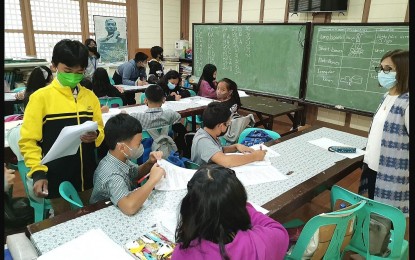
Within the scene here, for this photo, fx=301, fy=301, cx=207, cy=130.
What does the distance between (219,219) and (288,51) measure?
4263mm

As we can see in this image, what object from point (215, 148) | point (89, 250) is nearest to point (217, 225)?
point (89, 250)

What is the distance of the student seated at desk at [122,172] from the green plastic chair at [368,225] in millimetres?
912

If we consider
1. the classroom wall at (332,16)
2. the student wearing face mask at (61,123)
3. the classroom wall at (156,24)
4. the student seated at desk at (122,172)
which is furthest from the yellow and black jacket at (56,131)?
the classroom wall at (156,24)

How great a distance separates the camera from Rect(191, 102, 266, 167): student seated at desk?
1.76 meters

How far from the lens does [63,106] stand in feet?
5.08

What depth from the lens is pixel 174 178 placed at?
5.16 ft

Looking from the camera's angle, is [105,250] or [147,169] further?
[147,169]

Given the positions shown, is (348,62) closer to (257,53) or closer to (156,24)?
(257,53)

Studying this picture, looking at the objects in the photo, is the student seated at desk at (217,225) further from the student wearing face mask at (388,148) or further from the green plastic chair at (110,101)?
the green plastic chair at (110,101)

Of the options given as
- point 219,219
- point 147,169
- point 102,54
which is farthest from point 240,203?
point 102,54

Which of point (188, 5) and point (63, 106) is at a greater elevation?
point (188, 5)

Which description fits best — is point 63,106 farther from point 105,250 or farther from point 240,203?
point 240,203

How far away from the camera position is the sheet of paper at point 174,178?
149 centimetres

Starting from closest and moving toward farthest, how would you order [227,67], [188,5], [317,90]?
[317,90] → [227,67] → [188,5]
